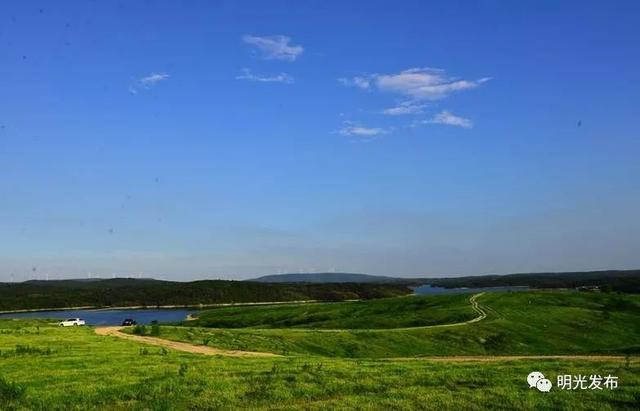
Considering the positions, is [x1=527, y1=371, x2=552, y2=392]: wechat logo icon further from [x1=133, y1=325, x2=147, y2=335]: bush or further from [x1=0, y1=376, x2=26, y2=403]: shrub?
[x1=133, y1=325, x2=147, y2=335]: bush

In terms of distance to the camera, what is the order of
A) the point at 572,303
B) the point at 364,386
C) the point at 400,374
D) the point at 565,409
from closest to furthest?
the point at 565,409, the point at 364,386, the point at 400,374, the point at 572,303

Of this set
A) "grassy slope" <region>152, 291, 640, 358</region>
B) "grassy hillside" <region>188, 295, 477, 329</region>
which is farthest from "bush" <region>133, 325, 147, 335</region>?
"grassy hillside" <region>188, 295, 477, 329</region>

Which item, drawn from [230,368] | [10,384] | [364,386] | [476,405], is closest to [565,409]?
[476,405]

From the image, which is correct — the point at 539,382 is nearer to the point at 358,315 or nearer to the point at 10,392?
the point at 10,392

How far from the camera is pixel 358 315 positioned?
387 feet

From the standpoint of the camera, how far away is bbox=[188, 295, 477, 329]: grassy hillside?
9762cm

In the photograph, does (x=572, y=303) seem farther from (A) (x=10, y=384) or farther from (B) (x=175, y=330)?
(A) (x=10, y=384)

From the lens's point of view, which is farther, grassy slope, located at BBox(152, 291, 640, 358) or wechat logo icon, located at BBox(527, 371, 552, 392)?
grassy slope, located at BBox(152, 291, 640, 358)

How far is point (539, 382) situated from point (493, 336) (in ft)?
183

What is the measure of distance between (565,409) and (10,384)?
23.0 metres

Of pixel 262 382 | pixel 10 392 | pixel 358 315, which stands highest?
pixel 10 392

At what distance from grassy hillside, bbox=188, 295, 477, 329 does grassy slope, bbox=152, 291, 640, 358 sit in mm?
7317

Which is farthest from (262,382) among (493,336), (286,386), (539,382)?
(493,336)

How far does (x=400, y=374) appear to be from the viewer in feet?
97.5
